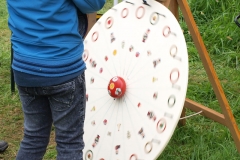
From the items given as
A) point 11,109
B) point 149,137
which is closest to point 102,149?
point 149,137

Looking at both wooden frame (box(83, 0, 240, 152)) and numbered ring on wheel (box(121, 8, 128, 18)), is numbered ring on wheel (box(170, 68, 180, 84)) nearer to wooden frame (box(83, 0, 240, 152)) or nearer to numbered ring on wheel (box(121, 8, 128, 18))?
wooden frame (box(83, 0, 240, 152))

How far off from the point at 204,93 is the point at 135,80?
4.01 ft

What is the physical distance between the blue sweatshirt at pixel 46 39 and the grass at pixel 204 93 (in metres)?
1.07

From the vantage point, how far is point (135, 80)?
2.16m

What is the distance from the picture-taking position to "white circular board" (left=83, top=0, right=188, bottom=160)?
1.99m

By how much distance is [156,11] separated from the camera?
2.09m

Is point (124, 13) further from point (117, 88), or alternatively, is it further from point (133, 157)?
point (133, 157)

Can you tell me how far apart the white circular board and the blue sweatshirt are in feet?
1.57

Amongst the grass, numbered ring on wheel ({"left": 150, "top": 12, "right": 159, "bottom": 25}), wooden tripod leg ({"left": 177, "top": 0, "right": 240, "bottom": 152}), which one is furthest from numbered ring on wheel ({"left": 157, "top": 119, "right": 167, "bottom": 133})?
the grass

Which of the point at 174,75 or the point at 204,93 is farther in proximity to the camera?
the point at 204,93

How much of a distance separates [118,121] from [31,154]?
49cm

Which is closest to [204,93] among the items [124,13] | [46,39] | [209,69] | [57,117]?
[209,69]

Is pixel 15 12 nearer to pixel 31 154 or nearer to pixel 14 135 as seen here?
pixel 31 154

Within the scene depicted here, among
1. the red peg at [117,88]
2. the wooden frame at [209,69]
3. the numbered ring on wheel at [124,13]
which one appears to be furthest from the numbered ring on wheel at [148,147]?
the numbered ring on wheel at [124,13]
